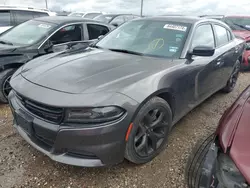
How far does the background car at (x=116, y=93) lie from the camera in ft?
5.95

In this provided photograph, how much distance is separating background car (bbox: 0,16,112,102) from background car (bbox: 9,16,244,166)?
4.07 ft

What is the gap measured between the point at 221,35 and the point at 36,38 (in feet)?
11.1

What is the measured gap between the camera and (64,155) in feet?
6.22

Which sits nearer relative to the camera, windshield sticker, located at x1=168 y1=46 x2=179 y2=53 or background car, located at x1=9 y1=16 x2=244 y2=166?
background car, located at x1=9 y1=16 x2=244 y2=166

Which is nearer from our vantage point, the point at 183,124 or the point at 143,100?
the point at 143,100

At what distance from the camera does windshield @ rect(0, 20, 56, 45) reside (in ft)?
13.3

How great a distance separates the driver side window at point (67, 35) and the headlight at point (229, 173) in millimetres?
3678

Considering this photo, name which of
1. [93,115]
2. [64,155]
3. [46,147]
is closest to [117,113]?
[93,115]

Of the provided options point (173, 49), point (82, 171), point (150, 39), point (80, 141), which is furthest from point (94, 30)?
point (80, 141)

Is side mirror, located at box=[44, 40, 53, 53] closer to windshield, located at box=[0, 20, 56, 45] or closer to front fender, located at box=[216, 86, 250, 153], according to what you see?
windshield, located at box=[0, 20, 56, 45]

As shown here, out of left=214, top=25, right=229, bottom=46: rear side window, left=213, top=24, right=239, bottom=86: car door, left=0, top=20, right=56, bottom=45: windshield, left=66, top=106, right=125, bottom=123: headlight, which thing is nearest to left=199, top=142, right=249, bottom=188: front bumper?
left=66, top=106, right=125, bottom=123: headlight

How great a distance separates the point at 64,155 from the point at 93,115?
0.46 m

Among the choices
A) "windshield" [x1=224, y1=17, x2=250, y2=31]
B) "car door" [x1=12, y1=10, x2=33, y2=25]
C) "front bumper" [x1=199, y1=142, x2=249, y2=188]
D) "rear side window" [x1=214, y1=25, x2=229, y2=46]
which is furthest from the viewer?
"windshield" [x1=224, y1=17, x2=250, y2=31]

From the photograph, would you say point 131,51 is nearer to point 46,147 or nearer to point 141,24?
point 141,24
